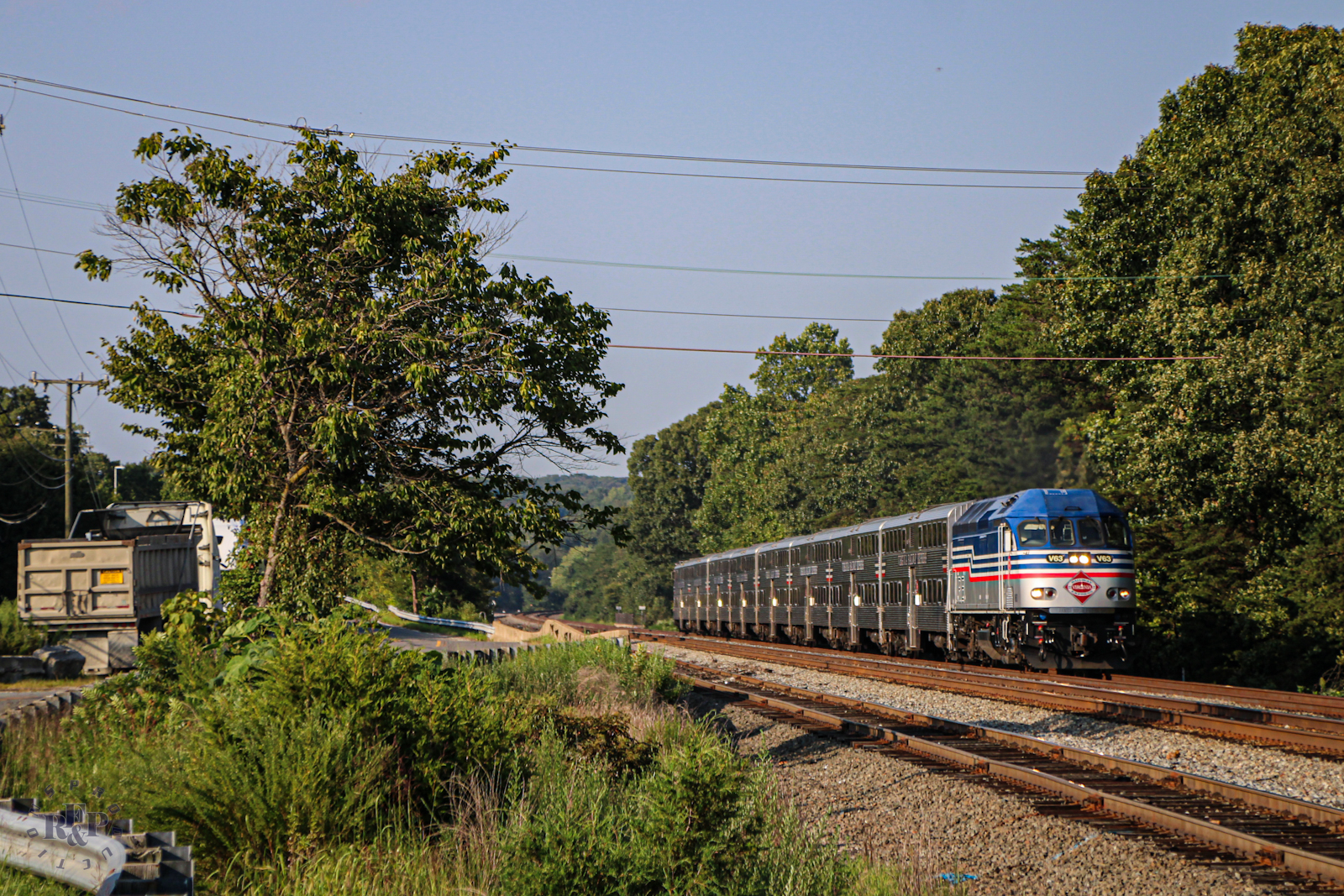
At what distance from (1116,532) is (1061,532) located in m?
1.21

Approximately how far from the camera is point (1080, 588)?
21.2 m

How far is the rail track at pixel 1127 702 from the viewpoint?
519 inches

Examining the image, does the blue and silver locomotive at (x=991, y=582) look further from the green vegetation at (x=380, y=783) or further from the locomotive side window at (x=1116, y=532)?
the green vegetation at (x=380, y=783)

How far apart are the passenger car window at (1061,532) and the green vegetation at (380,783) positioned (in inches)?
522

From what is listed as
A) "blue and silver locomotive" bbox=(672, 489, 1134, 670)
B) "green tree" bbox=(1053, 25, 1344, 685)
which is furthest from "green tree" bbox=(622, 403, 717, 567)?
"green tree" bbox=(1053, 25, 1344, 685)

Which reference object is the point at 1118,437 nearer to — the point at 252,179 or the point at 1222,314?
the point at 1222,314

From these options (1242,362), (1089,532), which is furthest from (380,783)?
(1242,362)

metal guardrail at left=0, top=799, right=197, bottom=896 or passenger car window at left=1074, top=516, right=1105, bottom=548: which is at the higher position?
passenger car window at left=1074, top=516, right=1105, bottom=548

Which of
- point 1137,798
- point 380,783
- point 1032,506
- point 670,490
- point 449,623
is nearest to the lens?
point 380,783

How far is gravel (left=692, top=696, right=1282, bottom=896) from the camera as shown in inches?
289

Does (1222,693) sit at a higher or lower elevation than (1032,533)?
lower

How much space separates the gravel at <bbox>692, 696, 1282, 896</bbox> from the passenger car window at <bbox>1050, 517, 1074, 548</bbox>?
1083 centimetres

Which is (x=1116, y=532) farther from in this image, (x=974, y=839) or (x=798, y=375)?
(x=798, y=375)

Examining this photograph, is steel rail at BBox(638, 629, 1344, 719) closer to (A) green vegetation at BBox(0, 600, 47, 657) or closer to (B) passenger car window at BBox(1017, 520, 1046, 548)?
(B) passenger car window at BBox(1017, 520, 1046, 548)
